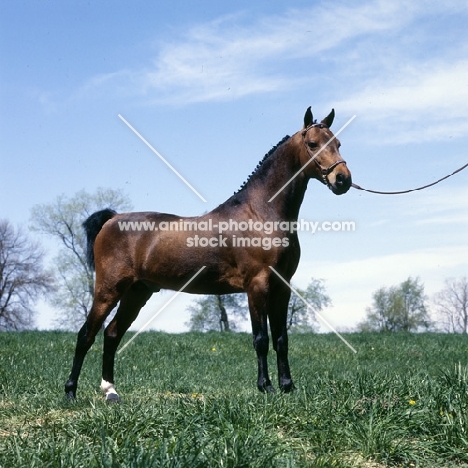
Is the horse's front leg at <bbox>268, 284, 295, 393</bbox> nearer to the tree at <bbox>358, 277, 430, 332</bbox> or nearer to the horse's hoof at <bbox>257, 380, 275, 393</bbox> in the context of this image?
the horse's hoof at <bbox>257, 380, 275, 393</bbox>

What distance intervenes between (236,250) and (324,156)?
139 cm

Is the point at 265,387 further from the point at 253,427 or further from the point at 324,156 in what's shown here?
the point at 324,156

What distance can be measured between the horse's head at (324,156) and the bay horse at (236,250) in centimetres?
1

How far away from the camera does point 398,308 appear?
69188 mm

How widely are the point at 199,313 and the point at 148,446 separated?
5198 cm

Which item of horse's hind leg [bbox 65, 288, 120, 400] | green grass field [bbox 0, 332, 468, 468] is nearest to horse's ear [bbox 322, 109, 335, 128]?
green grass field [bbox 0, 332, 468, 468]

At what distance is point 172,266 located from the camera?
23.8 ft

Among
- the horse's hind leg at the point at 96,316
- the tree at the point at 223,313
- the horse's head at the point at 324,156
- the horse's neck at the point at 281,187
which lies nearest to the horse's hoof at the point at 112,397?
the horse's hind leg at the point at 96,316

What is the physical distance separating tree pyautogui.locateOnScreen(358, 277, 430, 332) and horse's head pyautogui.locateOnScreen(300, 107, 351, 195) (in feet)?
211

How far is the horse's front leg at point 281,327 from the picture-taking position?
22.1ft

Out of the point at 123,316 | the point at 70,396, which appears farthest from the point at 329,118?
the point at 70,396

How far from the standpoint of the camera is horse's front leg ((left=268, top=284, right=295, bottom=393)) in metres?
6.73

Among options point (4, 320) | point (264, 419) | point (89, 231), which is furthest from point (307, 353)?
point (4, 320)

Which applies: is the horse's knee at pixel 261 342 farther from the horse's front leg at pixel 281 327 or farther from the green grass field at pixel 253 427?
the green grass field at pixel 253 427
